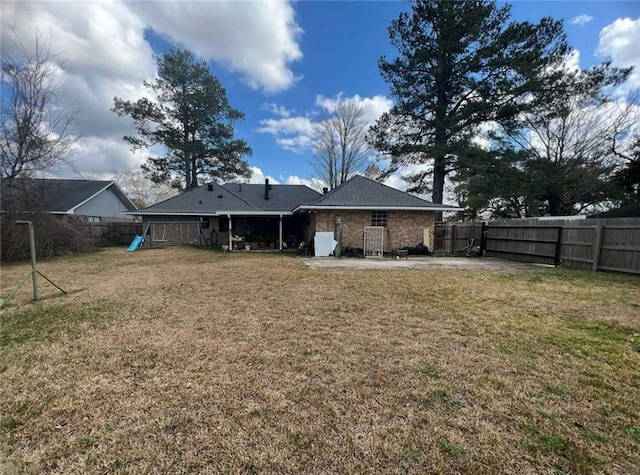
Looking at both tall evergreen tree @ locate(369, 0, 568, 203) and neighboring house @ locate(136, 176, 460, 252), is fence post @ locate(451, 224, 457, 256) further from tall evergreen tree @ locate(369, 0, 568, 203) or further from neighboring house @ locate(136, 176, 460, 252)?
tall evergreen tree @ locate(369, 0, 568, 203)

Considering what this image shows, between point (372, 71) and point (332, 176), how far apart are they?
994cm

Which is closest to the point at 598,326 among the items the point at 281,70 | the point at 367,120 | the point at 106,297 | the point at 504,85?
the point at 106,297

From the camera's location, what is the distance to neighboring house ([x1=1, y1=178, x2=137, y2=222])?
10984 millimetres

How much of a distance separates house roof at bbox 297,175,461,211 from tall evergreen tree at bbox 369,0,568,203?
467 centimetres

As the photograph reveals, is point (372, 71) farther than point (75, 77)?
Yes

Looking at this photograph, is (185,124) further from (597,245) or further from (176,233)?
(597,245)

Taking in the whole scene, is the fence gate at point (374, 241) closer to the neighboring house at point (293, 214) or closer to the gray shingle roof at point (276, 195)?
the neighboring house at point (293, 214)

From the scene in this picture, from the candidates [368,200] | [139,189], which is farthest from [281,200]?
[139,189]

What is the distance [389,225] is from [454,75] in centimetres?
1088

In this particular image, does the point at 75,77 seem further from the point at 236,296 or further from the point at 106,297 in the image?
the point at 236,296

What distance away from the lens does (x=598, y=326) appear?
4.16 metres

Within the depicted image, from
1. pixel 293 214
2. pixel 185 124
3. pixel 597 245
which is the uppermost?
pixel 185 124

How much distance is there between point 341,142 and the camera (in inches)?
984

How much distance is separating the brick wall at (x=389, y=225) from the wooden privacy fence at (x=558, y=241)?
54.1 inches
